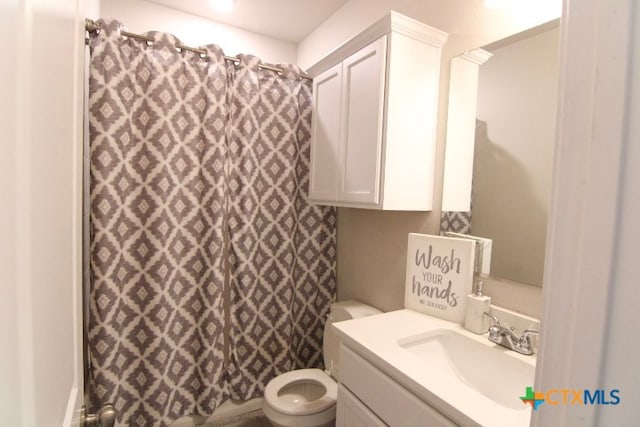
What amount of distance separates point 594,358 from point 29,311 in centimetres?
57

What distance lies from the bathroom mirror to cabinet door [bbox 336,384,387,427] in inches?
26.7

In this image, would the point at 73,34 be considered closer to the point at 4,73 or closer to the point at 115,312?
the point at 4,73

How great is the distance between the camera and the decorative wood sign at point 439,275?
121cm

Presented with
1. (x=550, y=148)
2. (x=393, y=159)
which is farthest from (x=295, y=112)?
(x=550, y=148)

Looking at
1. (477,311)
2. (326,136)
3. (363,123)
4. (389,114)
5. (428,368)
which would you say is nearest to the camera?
(428,368)

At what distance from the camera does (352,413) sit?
1.07 metres

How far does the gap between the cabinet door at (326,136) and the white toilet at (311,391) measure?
2.10ft

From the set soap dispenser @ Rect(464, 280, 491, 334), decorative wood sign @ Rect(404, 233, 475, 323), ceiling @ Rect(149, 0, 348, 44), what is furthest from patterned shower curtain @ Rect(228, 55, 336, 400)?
soap dispenser @ Rect(464, 280, 491, 334)

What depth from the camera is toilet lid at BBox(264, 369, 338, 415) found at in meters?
1.40

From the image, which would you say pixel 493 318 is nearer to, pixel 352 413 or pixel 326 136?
pixel 352 413

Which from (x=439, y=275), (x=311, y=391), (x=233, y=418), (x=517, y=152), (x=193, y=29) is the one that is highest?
(x=193, y=29)

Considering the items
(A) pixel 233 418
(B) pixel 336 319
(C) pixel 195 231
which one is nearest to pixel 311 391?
(B) pixel 336 319

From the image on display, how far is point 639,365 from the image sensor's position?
0.90ft

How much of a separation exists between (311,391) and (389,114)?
1.51 m
